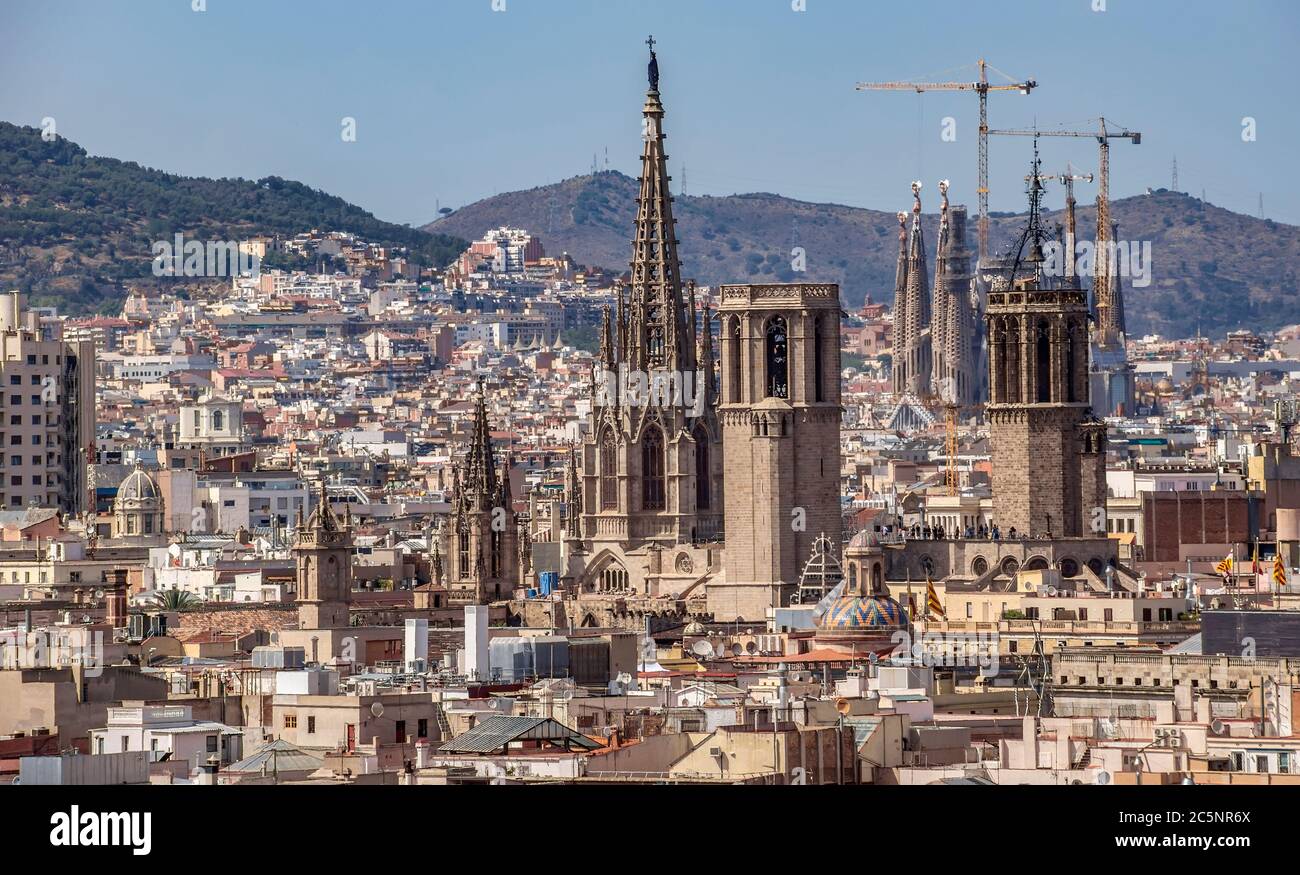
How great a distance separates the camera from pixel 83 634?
73.2 meters

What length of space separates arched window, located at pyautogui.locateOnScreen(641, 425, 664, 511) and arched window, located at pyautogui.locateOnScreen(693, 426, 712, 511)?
1007 mm

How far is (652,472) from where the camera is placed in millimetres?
116062

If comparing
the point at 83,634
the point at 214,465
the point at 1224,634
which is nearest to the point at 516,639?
the point at 83,634

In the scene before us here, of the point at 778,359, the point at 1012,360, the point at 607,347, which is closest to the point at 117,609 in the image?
the point at 778,359

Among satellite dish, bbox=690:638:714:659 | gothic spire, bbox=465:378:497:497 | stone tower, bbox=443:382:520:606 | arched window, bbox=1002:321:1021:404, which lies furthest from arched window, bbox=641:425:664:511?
satellite dish, bbox=690:638:714:659

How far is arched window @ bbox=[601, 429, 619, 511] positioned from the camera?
11594cm

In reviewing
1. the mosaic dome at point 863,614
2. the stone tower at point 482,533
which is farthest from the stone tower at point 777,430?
the mosaic dome at point 863,614

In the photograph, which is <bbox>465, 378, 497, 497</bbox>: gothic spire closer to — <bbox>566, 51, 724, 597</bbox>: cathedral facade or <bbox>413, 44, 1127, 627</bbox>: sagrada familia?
<bbox>413, 44, 1127, 627</bbox>: sagrada familia

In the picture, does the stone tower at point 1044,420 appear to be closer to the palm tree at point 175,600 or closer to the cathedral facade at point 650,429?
the cathedral facade at point 650,429

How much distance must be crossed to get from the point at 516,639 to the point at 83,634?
7.71 meters

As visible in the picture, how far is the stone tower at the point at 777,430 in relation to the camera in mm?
104500

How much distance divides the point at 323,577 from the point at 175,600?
1586cm

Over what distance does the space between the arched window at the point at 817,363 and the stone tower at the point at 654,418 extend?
993 centimetres

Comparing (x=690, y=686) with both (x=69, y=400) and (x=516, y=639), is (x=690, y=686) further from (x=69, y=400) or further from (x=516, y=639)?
(x=69, y=400)
